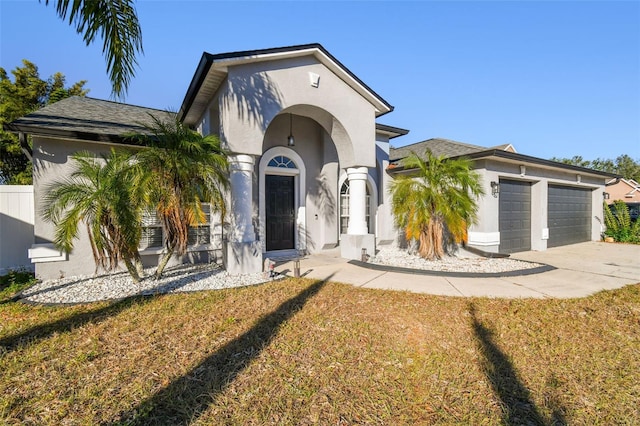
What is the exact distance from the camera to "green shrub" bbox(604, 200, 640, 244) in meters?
14.3

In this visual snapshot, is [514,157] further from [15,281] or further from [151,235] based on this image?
[15,281]

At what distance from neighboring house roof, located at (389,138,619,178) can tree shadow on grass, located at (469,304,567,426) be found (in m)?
7.27

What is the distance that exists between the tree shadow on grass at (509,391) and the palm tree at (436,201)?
511 centimetres

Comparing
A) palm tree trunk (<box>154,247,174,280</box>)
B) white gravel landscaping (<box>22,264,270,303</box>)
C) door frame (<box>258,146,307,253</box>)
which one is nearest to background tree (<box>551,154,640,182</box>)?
door frame (<box>258,146,307,253</box>)

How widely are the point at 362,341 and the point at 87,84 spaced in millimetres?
24189

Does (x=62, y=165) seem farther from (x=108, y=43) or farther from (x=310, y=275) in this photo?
(x=310, y=275)

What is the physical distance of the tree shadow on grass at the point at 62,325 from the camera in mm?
3785

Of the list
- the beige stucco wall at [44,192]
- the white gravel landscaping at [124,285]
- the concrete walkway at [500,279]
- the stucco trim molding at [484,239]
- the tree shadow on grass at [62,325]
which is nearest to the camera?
the tree shadow on grass at [62,325]

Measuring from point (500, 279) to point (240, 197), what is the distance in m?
6.41

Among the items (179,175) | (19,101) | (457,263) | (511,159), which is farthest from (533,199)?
(19,101)

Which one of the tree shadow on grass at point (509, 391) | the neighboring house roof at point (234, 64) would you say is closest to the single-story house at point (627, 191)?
the neighboring house roof at point (234, 64)

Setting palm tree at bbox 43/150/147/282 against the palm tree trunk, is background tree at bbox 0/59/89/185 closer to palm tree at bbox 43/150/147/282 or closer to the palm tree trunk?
palm tree at bbox 43/150/147/282

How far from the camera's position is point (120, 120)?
9250mm

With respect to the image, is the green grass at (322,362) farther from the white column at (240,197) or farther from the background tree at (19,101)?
the background tree at (19,101)
